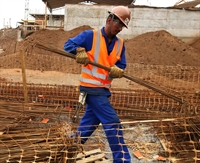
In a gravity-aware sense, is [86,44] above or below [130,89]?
above

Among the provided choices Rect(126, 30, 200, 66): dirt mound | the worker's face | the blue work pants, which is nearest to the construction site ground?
Rect(126, 30, 200, 66): dirt mound

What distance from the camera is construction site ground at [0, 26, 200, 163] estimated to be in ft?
12.3

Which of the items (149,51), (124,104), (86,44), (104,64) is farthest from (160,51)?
(86,44)

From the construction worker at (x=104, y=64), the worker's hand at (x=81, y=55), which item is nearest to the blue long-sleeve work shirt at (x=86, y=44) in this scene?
the construction worker at (x=104, y=64)

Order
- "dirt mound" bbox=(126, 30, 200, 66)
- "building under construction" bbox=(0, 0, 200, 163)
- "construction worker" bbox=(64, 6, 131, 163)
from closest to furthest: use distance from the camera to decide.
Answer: "building under construction" bbox=(0, 0, 200, 163) < "construction worker" bbox=(64, 6, 131, 163) < "dirt mound" bbox=(126, 30, 200, 66)

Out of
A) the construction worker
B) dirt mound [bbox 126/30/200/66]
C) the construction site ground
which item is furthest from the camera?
dirt mound [bbox 126/30/200/66]

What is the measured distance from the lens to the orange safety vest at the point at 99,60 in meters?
2.93

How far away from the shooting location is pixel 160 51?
1503 cm

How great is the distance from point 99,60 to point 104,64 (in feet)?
0.27

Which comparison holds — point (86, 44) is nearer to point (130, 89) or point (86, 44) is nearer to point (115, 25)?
point (115, 25)

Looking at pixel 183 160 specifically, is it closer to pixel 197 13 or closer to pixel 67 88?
pixel 67 88

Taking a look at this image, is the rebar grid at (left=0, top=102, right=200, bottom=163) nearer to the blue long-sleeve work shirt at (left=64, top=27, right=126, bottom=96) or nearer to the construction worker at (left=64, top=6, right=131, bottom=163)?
the construction worker at (left=64, top=6, right=131, bottom=163)

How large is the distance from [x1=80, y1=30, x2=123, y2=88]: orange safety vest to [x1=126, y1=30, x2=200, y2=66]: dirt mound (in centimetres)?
1099

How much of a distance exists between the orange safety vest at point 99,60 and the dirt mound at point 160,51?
36.1ft
